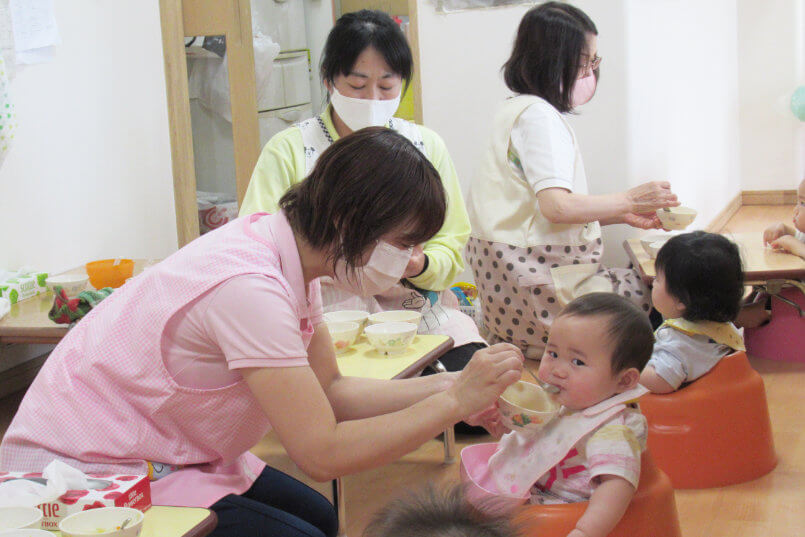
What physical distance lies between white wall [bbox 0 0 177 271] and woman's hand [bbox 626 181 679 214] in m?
2.22

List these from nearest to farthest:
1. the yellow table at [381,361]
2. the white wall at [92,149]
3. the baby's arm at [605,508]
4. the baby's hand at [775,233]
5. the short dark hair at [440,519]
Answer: the short dark hair at [440,519]
the baby's arm at [605,508]
the yellow table at [381,361]
the white wall at [92,149]
the baby's hand at [775,233]

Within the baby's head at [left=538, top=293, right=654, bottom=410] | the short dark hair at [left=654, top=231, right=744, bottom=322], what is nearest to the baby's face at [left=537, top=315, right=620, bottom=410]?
the baby's head at [left=538, top=293, right=654, bottom=410]

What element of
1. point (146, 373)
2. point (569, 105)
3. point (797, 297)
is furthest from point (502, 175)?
point (146, 373)

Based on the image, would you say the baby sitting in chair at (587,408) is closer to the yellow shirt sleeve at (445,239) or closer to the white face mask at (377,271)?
the white face mask at (377,271)

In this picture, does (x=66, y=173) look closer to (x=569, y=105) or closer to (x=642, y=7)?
(x=569, y=105)

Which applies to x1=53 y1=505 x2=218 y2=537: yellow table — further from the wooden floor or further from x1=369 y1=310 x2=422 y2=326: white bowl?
x1=369 y1=310 x2=422 y2=326: white bowl

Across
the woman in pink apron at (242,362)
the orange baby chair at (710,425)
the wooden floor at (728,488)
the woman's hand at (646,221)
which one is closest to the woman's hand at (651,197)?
the woman's hand at (646,221)

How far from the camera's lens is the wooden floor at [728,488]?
236cm

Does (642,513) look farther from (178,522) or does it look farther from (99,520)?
(99,520)

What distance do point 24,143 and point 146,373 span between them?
2296mm

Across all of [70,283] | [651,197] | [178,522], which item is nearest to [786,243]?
[651,197]

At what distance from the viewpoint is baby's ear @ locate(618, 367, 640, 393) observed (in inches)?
74.4

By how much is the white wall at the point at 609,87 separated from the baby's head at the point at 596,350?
2.49 metres

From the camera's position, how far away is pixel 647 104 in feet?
14.7
